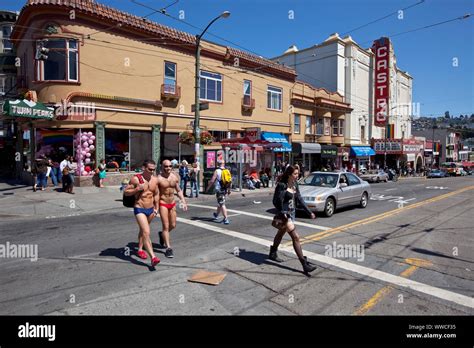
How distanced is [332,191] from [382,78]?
33.6 metres

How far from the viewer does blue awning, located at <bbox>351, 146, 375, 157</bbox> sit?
120 ft

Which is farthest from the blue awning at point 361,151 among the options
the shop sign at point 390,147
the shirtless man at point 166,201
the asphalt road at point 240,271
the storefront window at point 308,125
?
the shirtless man at point 166,201

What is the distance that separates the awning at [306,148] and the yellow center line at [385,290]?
2336cm

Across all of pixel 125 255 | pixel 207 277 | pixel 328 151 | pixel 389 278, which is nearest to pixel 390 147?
pixel 328 151

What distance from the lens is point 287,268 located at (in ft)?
18.7

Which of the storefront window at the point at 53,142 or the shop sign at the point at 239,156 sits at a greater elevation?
the storefront window at the point at 53,142

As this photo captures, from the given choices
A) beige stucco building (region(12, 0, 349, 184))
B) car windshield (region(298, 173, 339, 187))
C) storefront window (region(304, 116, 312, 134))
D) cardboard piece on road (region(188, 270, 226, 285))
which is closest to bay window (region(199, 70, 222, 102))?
beige stucco building (region(12, 0, 349, 184))

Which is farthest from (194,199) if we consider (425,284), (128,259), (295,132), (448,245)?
(295,132)

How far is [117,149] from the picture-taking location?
18.0 meters

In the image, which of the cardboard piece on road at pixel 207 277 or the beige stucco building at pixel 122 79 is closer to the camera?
the cardboard piece on road at pixel 207 277

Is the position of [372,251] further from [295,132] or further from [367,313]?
[295,132]

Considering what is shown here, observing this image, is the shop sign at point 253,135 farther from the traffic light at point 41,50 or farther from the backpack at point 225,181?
the traffic light at point 41,50

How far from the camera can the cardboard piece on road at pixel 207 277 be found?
498cm

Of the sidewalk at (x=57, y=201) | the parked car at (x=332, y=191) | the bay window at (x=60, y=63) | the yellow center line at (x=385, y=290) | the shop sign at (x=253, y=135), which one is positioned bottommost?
the yellow center line at (x=385, y=290)
